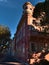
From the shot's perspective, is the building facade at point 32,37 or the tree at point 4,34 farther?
the tree at point 4,34

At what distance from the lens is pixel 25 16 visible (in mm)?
33719

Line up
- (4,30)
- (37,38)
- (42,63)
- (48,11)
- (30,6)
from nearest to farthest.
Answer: (42,63), (48,11), (37,38), (30,6), (4,30)

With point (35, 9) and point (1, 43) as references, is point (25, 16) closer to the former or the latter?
point (35, 9)

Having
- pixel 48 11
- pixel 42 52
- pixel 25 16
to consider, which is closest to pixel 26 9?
pixel 25 16

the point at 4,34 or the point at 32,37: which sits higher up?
the point at 4,34

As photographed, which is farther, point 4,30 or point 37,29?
point 4,30

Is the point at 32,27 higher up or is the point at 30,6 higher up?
the point at 30,6

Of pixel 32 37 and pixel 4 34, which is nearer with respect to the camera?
pixel 32 37

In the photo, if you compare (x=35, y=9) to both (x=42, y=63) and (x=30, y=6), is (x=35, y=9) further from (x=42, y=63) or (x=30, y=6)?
(x=42, y=63)

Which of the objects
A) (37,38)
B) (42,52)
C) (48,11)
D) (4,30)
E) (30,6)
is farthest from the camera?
(4,30)

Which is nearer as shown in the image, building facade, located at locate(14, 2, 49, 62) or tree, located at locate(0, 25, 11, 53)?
building facade, located at locate(14, 2, 49, 62)

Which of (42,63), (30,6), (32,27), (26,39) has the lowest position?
(42,63)

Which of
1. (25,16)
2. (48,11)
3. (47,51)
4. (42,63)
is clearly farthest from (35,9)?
(42,63)

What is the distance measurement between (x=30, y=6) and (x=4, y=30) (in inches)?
895
